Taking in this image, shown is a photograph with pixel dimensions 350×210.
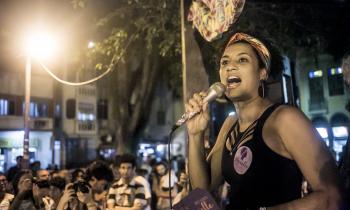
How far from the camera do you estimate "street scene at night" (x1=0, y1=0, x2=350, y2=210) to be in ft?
6.73

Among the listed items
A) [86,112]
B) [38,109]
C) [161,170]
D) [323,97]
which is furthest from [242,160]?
[86,112]

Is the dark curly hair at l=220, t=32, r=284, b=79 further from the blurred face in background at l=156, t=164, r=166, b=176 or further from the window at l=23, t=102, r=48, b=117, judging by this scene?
the window at l=23, t=102, r=48, b=117

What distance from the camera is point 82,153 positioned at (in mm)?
30516

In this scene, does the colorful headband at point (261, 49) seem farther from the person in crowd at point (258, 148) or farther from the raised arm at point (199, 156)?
the raised arm at point (199, 156)

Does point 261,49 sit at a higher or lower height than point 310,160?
higher

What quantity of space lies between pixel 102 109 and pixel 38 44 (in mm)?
24933

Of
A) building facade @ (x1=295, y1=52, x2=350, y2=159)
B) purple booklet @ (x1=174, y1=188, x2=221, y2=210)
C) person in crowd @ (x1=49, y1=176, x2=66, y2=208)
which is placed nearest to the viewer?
purple booklet @ (x1=174, y1=188, x2=221, y2=210)

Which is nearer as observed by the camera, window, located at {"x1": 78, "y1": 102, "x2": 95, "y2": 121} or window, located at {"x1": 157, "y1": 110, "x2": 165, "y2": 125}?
window, located at {"x1": 78, "y1": 102, "x2": 95, "y2": 121}

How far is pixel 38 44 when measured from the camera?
922 centimetres

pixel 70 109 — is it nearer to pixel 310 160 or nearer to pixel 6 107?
pixel 6 107

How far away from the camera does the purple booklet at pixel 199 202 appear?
198 cm

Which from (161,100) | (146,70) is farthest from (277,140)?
(161,100)

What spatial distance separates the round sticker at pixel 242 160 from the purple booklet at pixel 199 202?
0.26m

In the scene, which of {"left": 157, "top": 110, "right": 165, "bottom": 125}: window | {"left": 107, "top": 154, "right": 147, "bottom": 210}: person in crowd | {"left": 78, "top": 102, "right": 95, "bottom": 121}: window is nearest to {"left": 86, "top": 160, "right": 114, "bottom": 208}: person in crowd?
{"left": 107, "top": 154, "right": 147, "bottom": 210}: person in crowd
